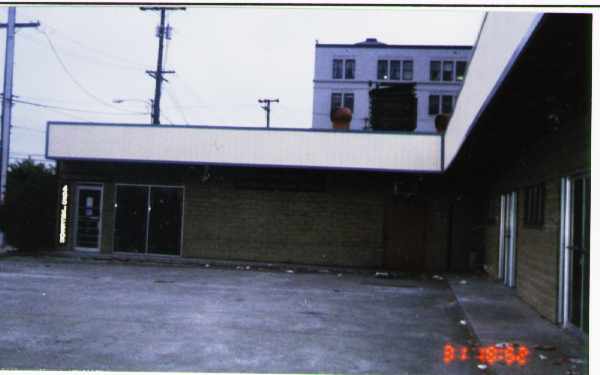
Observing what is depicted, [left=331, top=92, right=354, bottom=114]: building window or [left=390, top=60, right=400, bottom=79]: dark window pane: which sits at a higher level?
[left=390, top=60, right=400, bottom=79]: dark window pane

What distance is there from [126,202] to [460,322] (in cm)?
1375

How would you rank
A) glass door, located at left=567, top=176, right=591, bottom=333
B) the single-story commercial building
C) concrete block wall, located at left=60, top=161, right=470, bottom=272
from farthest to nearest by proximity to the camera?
concrete block wall, located at left=60, top=161, right=470, bottom=272 → the single-story commercial building → glass door, located at left=567, top=176, right=591, bottom=333

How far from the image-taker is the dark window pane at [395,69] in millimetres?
52888

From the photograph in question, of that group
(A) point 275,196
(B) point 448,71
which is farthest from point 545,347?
(B) point 448,71

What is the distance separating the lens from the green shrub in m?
19.7

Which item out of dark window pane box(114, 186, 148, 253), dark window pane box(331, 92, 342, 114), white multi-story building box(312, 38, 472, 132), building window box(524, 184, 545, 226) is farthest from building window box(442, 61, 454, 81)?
building window box(524, 184, 545, 226)

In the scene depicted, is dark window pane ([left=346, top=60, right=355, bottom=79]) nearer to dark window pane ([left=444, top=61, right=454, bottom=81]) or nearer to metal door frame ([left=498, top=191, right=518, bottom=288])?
dark window pane ([left=444, top=61, right=454, bottom=81])

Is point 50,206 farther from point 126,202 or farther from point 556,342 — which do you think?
point 556,342

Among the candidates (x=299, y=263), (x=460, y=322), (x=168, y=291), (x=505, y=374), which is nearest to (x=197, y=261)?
(x=299, y=263)

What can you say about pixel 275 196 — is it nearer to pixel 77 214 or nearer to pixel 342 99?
pixel 77 214

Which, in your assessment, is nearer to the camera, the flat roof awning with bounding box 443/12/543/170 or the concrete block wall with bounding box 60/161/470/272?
the flat roof awning with bounding box 443/12/543/170

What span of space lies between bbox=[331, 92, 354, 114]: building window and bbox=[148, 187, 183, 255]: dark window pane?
116 ft

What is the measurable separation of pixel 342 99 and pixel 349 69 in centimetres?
270

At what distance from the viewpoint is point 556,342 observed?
7762 millimetres
